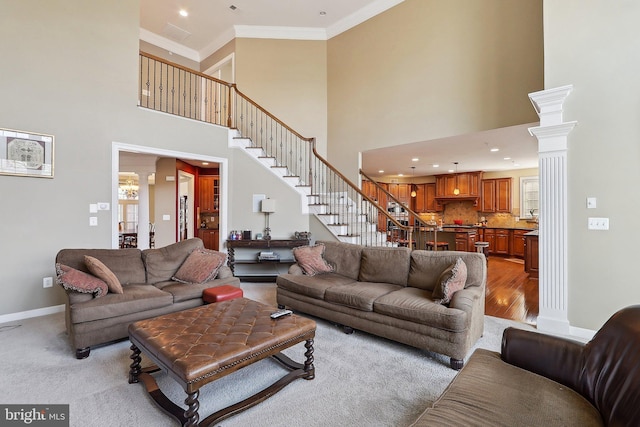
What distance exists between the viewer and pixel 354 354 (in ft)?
9.18

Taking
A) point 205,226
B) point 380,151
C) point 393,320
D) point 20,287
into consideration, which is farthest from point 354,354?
point 205,226

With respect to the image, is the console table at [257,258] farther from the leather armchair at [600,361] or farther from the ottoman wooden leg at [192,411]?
the leather armchair at [600,361]

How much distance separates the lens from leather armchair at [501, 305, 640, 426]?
127 cm

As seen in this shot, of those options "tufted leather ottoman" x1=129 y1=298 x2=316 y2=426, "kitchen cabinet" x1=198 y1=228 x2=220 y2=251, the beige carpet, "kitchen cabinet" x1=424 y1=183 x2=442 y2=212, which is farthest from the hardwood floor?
"kitchen cabinet" x1=198 y1=228 x2=220 y2=251

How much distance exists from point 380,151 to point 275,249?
9.98 ft

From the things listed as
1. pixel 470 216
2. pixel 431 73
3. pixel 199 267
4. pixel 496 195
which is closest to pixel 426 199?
pixel 470 216

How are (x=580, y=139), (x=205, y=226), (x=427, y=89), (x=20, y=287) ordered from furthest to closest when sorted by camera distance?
(x=205, y=226) < (x=427, y=89) < (x=20, y=287) < (x=580, y=139)

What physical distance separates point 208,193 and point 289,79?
157 inches

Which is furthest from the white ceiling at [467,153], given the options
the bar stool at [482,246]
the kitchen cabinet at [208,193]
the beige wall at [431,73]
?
the kitchen cabinet at [208,193]

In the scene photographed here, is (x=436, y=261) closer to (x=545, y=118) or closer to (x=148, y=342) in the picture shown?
(x=545, y=118)

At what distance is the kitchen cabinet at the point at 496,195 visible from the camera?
9258mm

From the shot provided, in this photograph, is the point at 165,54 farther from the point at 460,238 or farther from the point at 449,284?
the point at 460,238

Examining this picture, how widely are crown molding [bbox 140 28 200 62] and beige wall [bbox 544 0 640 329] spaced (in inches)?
309

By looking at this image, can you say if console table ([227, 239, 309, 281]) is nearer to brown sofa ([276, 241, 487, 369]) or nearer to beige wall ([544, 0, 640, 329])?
brown sofa ([276, 241, 487, 369])
